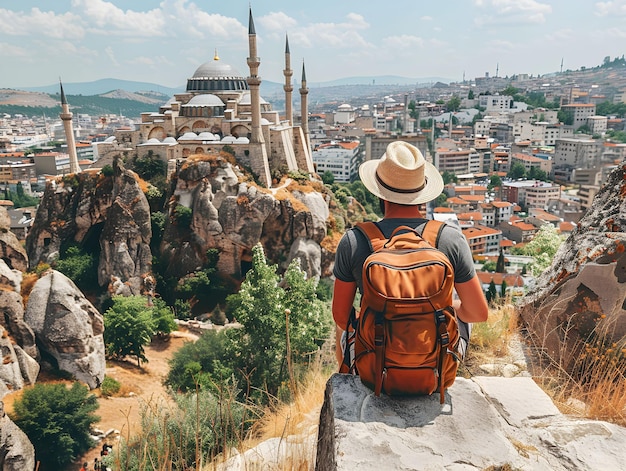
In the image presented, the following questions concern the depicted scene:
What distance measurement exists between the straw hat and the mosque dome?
27555mm

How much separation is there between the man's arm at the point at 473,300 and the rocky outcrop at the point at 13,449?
27.7 ft

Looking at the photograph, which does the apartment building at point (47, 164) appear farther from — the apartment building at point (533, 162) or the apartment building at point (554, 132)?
the apartment building at point (554, 132)

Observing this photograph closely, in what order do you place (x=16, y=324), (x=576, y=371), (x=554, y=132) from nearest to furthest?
1. (x=576, y=371)
2. (x=16, y=324)
3. (x=554, y=132)

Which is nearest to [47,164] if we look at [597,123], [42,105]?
[597,123]

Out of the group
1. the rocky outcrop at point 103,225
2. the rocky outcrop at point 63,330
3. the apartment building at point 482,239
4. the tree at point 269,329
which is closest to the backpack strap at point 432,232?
the tree at point 269,329

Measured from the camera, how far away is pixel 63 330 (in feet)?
39.3

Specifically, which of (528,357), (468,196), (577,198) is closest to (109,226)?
(528,357)

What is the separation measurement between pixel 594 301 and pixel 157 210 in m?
22.0

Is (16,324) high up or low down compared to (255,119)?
down

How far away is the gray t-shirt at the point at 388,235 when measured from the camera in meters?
2.25

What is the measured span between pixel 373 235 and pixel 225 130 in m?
23.9

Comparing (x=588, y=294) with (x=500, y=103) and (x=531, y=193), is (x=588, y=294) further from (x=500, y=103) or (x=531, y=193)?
(x=500, y=103)

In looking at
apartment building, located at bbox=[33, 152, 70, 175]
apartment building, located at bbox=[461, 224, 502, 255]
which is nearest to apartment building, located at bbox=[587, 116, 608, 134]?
apartment building, located at bbox=[461, 224, 502, 255]

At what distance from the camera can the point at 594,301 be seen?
3.54m
